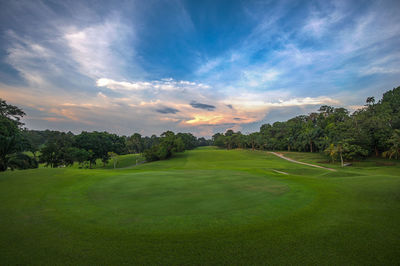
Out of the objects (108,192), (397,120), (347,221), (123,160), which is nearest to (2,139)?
(108,192)

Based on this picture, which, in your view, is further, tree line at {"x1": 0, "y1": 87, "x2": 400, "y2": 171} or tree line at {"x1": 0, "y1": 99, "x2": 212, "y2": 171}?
tree line at {"x1": 0, "y1": 87, "x2": 400, "y2": 171}

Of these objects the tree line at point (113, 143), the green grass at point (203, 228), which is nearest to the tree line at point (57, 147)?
the tree line at point (113, 143)

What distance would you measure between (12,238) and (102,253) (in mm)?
3450

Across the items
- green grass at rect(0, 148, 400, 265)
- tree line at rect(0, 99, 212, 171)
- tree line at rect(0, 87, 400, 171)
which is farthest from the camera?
tree line at rect(0, 87, 400, 171)

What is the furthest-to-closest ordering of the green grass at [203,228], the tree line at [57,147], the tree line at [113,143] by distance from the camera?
the tree line at [113,143] → the tree line at [57,147] → the green grass at [203,228]

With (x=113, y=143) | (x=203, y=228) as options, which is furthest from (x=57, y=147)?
(x=203, y=228)

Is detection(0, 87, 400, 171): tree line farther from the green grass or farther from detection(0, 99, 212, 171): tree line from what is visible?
the green grass

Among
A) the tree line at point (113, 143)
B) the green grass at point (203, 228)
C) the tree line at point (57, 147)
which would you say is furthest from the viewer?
the tree line at point (113, 143)

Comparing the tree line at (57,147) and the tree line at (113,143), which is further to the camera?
the tree line at (113,143)

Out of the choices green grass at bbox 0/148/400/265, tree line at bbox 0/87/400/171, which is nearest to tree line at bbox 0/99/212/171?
tree line at bbox 0/87/400/171

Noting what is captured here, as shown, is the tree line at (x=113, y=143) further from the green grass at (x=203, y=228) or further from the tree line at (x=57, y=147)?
the green grass at (x=203, y=228)

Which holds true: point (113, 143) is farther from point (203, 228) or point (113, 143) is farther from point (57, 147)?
point (203, 228)

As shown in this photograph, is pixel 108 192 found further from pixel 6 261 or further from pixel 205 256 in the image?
pixel 205 256

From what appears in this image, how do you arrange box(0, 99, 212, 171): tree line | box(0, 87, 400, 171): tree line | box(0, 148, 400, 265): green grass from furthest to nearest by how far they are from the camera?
box(0, 87, 400, 171): tree line
box(0, 99, 212, 171): tree line
box(0, 148, 400, 265): green grass
